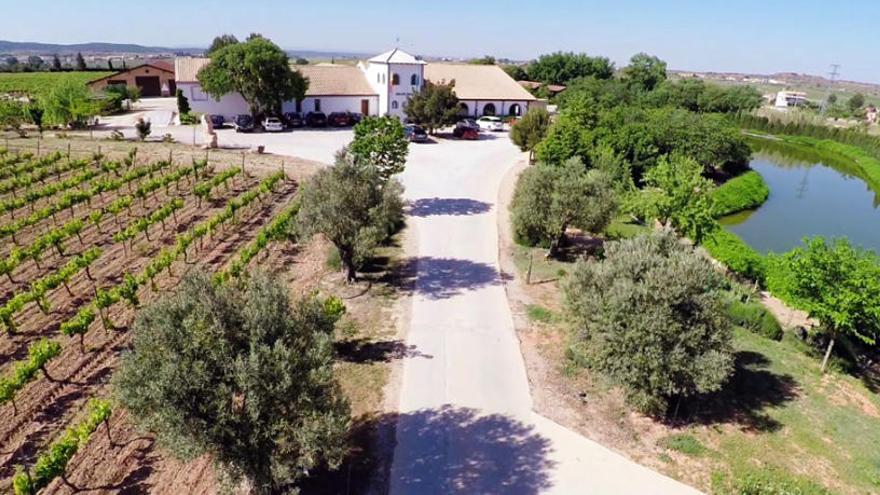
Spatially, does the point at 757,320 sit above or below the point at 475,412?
above

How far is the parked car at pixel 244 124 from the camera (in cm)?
4791

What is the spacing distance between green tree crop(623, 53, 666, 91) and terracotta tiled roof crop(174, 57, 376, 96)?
41.4 metres

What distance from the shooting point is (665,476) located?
44.8 feet

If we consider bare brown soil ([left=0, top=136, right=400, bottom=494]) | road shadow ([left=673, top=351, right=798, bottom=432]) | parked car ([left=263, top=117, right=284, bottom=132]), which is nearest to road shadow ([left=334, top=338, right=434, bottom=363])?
bare brown soil ([left=0, top=136, right=400, bottom=494])

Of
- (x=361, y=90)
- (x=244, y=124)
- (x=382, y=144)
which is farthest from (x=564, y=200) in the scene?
(x=361, y=90)

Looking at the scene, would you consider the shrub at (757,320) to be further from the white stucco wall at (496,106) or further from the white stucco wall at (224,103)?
the white stucco wall at (224,103)

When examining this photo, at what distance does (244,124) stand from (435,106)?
16.3 meters

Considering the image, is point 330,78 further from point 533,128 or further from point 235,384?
point 235,384

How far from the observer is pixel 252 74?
46.0m

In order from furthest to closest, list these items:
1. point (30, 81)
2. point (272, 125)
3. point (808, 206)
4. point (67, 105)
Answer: point (30, 81) → point (272, 125) → point (808, 206) → point (67, 105)

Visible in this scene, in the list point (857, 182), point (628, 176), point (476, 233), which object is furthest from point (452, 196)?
point (857, 182)

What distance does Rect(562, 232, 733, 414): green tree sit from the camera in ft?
47.5

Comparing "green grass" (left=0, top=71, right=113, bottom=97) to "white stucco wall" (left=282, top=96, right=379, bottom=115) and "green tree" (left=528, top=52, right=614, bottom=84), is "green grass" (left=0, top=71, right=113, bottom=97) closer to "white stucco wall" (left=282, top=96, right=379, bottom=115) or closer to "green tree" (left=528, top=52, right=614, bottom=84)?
"white stucco wall" (left=282, top=96, right=379, bottom=115)

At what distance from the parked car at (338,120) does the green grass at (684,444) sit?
4477 cm
